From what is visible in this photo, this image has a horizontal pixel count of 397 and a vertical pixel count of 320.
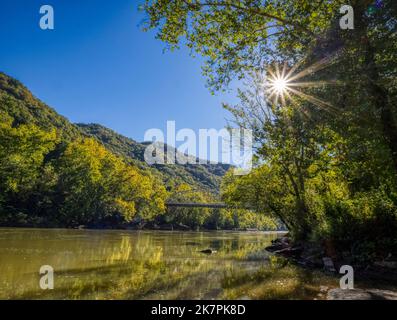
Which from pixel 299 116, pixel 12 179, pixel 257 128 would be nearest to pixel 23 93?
pixel 12 179

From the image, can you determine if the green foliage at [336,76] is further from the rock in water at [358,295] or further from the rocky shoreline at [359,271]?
the rock in water at [358,295]

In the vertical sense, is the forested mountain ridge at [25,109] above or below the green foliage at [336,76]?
above

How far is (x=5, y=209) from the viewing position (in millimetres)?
58562

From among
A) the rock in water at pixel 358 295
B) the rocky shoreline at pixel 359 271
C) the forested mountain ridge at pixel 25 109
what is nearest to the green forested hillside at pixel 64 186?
the forested mountain ridge at pixel 25 109

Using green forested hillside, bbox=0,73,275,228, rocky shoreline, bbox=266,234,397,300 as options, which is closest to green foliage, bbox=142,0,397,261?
rocky shoreline, bbox=266,234,397,300

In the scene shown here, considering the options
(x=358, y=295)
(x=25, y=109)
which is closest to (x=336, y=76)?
(x=358, y=295)

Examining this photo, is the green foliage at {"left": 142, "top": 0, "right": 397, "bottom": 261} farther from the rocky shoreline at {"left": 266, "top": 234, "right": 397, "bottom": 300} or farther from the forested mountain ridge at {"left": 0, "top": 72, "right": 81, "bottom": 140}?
the forested mountain ridge at {"left": 0, "top": 72, "right": 81, "bottom": 140}

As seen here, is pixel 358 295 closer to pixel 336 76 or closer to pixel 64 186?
pixel 336 76

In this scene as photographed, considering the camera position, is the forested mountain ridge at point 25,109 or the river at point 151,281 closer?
the river at point 151,281

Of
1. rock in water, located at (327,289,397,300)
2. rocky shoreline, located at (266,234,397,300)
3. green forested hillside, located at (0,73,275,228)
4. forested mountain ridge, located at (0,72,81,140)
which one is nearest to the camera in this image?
rock in water, located at (327,289,397,300)

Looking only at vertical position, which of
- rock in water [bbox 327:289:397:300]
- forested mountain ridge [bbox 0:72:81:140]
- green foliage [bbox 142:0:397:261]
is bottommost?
rock in water [bbox 327:289:397:300]

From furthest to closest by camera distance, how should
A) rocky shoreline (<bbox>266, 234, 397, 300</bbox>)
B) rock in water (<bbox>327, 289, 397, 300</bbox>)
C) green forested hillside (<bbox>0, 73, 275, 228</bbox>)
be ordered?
green forested hillside (<bbox>0, 73, 275, 228</bbox>) < rocky shoreline (<bbox>266, 234, 397, 300</bbox>) < rock in water (<bbox>327, 289, 397, 300</bbox>)

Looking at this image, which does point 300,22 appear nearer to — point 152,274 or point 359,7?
point 359,7
